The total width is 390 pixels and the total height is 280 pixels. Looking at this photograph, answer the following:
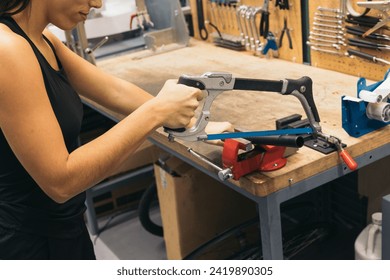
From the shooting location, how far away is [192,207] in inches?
81.4

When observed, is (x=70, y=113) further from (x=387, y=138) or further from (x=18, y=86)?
(x=387, y=138)

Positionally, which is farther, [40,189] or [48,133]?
[40,189]

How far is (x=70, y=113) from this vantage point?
→ 1.21 metres

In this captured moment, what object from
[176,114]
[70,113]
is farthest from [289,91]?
[70,113]

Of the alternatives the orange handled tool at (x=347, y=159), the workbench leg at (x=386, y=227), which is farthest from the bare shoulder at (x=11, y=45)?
the workbench leg at (x=386, y=227)

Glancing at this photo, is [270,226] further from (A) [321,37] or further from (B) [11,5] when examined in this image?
(A) [321,37]

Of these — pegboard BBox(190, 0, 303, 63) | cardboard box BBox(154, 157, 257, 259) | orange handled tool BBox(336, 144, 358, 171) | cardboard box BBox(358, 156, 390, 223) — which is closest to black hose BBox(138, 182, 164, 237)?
cardboard box BBox(154, 157, 257, 259)

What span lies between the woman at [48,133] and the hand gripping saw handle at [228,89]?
27mm

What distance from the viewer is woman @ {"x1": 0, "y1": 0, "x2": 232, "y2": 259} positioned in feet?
3.42

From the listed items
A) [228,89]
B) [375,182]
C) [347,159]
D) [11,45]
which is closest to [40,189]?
[11,45]

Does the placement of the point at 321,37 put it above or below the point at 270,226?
above

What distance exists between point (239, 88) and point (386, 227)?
59cm

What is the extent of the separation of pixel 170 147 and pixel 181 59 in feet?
3.19

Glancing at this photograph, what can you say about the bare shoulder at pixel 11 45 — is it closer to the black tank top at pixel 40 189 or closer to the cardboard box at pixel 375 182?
the black tank top at pixel 40 189
